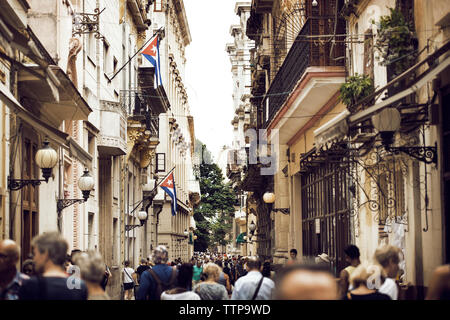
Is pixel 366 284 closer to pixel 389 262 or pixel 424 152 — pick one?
pixel 389 262

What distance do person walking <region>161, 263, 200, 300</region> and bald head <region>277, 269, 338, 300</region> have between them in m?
4.92

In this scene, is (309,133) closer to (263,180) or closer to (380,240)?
(380,240)

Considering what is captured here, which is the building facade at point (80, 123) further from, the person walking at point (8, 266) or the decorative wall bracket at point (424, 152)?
the decorative wall bracket at point (424, 152)

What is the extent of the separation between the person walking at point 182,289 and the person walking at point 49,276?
2.50m

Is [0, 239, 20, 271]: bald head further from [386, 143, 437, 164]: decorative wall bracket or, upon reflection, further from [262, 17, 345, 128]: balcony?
[262, 17, 345, 128]: balcony

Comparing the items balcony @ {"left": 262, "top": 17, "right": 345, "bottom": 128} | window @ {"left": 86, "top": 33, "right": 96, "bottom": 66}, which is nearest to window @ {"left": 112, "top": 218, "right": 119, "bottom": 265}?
window @ {"left": 86, "top": 33, "right": 96, "bottom": 66}

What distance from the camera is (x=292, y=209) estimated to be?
3022cm

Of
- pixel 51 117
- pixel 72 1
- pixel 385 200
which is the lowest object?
pixel 385 200

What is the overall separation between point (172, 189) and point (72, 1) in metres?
14.5

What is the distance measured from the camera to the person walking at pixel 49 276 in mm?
6500

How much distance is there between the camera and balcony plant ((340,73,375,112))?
15.6 m

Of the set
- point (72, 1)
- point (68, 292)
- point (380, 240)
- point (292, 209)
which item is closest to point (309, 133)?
point (292, 209)

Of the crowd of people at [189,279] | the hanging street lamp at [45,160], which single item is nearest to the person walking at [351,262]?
the crowd of people at [189,279]

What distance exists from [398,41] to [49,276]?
7.83 m
